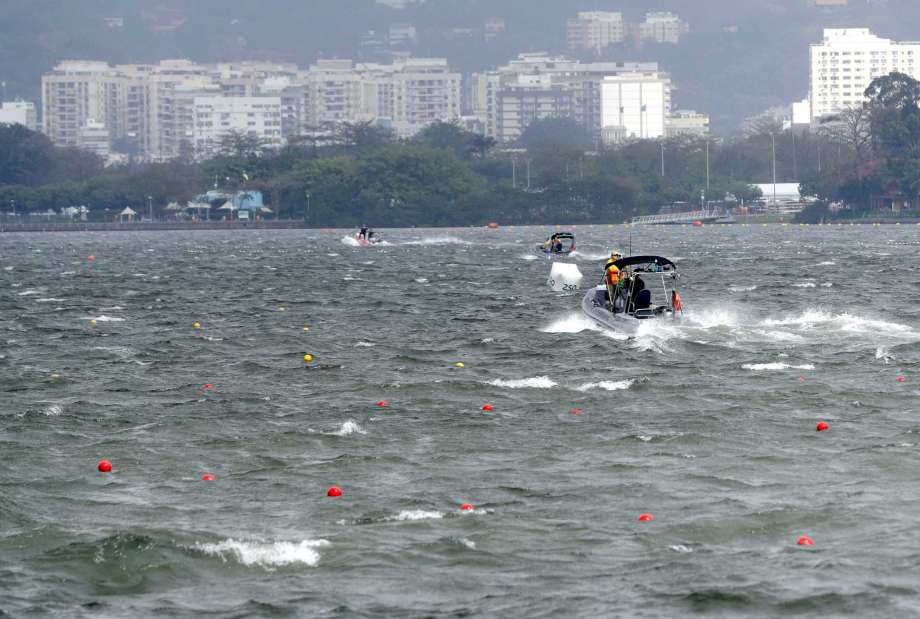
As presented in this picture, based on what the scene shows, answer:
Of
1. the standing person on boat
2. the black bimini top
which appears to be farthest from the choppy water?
the black bimini top

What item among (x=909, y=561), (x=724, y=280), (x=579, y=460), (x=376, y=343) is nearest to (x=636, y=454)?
(x=579, y=460)

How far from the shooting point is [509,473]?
30.0m

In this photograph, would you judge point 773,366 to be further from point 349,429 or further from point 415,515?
point 415,515

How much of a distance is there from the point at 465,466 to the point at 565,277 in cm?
4422

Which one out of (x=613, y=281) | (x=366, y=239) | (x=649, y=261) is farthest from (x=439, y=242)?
(x=649, y=261)

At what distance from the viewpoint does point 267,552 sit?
81.5 ft

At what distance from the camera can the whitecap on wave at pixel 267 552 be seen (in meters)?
24.5

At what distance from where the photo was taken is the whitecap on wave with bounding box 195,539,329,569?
2448 cm

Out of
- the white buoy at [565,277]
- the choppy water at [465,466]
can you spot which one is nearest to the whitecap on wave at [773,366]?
the choppy water at [465,466]

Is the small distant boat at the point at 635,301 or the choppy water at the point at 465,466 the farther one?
the small distant boat at the point at 635,301

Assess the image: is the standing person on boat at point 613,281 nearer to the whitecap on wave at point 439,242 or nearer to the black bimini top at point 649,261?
the black bimini top at point 649,261

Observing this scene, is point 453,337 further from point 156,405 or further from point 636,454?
point 636,454

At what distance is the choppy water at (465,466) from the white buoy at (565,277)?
510 inches

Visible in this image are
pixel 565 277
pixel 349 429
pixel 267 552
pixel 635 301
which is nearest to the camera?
pixel 267 552
